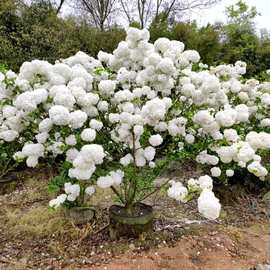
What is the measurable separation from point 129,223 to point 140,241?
0.18 m

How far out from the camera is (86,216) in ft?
13.0

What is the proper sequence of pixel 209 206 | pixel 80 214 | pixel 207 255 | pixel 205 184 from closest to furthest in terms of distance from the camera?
pixel 209 206 < pixel 205 184 < pixel 207 255 < pixel 80 214

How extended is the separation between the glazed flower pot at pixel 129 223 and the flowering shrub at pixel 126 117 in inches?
4.2

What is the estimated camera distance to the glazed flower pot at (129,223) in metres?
3.63

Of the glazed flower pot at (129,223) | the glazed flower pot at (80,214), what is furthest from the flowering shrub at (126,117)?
the glazed flower pot at (80,214)

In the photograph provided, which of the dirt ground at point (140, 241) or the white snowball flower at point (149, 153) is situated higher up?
the white snowball flower at point (149, 153)

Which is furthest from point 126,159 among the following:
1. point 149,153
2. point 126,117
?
point 126,117

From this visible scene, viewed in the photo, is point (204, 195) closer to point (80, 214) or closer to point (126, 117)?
point (126, 117)

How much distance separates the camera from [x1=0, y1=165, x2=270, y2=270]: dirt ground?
11.1 feet

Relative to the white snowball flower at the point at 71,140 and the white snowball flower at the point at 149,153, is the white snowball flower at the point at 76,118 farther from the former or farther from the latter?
the white snowball flower at the point at 149,153

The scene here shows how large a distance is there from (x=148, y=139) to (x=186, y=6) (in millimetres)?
19768

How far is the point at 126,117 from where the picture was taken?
3.03 metres

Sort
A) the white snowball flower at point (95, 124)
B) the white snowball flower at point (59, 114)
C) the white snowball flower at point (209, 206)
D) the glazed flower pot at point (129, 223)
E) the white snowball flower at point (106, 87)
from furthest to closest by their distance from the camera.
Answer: the glazed flower pot at point (129, 223) → the white snowball flower at point (106, 87) → the white snowball flower at point (95, 124) → the white snowball flower at point (59, 114) → the white snowball flower at point (209, 206)

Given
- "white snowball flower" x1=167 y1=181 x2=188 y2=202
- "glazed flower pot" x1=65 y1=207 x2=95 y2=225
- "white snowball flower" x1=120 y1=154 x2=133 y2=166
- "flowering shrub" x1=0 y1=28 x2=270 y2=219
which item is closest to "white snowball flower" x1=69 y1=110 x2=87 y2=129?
"flowering shrub" x1=0 y1=28 x2=270 y2=219
